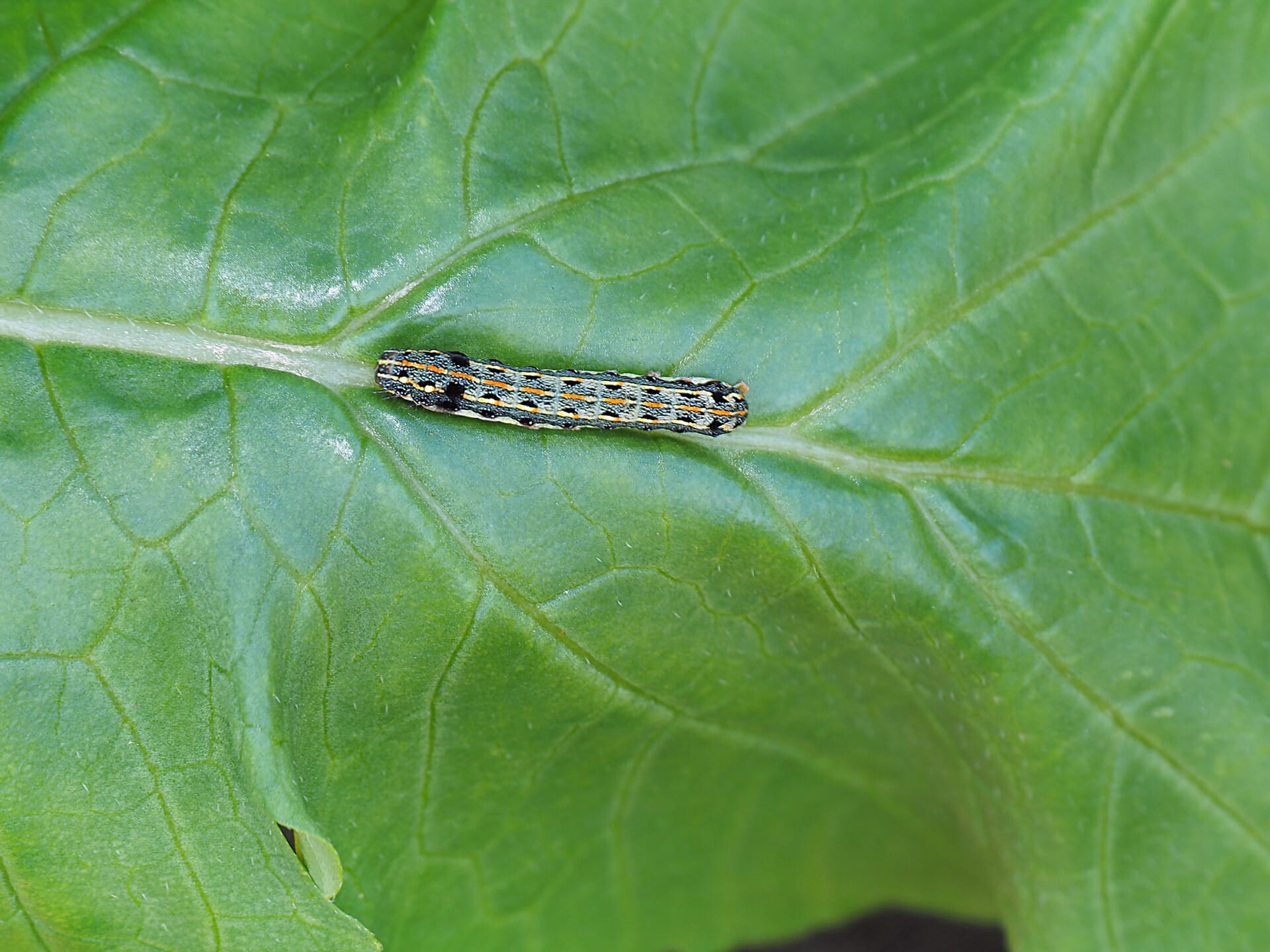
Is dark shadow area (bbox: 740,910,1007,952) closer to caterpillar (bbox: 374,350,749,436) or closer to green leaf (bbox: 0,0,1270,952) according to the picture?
green leaf (bbox: 0,0,1270,952)

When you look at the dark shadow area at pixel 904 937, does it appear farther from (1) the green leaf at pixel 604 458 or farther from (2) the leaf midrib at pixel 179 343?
(2) the leaf midrib at pixel 179 343

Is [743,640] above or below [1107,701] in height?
above

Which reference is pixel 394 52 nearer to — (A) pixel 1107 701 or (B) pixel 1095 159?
(B) pixel 1095 159

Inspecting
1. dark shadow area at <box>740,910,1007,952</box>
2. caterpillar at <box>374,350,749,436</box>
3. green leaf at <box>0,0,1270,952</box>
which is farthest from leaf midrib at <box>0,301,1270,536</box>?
dark shadow area at <box>740,910,1007,952</box>

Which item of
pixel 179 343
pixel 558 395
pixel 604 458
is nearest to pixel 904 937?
pixel 604 458

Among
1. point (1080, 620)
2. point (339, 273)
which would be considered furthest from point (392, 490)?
point (1080, 620)

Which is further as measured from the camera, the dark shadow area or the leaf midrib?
the dark shadow area

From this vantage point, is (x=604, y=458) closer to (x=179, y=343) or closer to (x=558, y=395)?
(x=558, y=395)
